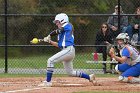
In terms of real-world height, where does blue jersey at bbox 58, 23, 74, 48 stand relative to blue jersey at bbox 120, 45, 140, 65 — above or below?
above

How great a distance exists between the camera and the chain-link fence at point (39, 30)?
18.2 m

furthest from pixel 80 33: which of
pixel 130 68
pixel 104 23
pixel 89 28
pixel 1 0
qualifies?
pixel 130 68

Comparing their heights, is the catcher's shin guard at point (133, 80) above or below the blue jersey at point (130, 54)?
below

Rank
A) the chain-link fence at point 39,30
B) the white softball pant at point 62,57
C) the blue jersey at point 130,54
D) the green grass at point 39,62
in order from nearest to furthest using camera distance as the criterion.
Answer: the white softball pant at point 62,57 < the blue jersey at point 130,54 < the chain-link fence at point 39,30 < the green grass at point 39,62

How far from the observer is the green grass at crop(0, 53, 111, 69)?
18.6 metres

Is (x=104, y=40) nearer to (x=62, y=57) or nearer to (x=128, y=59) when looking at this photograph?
(x=128, y=59)

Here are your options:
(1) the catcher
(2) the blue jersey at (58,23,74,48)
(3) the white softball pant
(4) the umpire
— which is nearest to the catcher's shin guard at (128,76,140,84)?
(1) the catcher

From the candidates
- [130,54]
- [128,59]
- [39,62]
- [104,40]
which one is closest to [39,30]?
[39,62]

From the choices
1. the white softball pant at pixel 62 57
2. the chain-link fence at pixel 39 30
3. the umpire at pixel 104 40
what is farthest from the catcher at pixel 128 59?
the chain-link fence at pixel 39 30

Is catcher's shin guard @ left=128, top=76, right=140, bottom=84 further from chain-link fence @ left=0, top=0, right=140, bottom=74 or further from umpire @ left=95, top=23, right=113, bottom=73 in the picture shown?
chain-link fence @ left=0, top=0, right=140, bottom=74

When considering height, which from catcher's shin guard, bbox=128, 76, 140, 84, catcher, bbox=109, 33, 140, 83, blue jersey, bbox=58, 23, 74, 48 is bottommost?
catcher's shin guard, bbox=128, 76, 140, 84

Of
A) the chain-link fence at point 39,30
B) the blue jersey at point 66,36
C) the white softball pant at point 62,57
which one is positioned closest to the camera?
the white softball pant at point 62,57

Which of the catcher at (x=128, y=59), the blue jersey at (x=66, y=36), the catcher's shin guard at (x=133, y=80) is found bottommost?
the catcher's shin guard at (x=133, y=80)

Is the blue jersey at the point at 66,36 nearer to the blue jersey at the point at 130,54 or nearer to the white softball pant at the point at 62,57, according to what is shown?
the white softball pant at the point at 62,57
